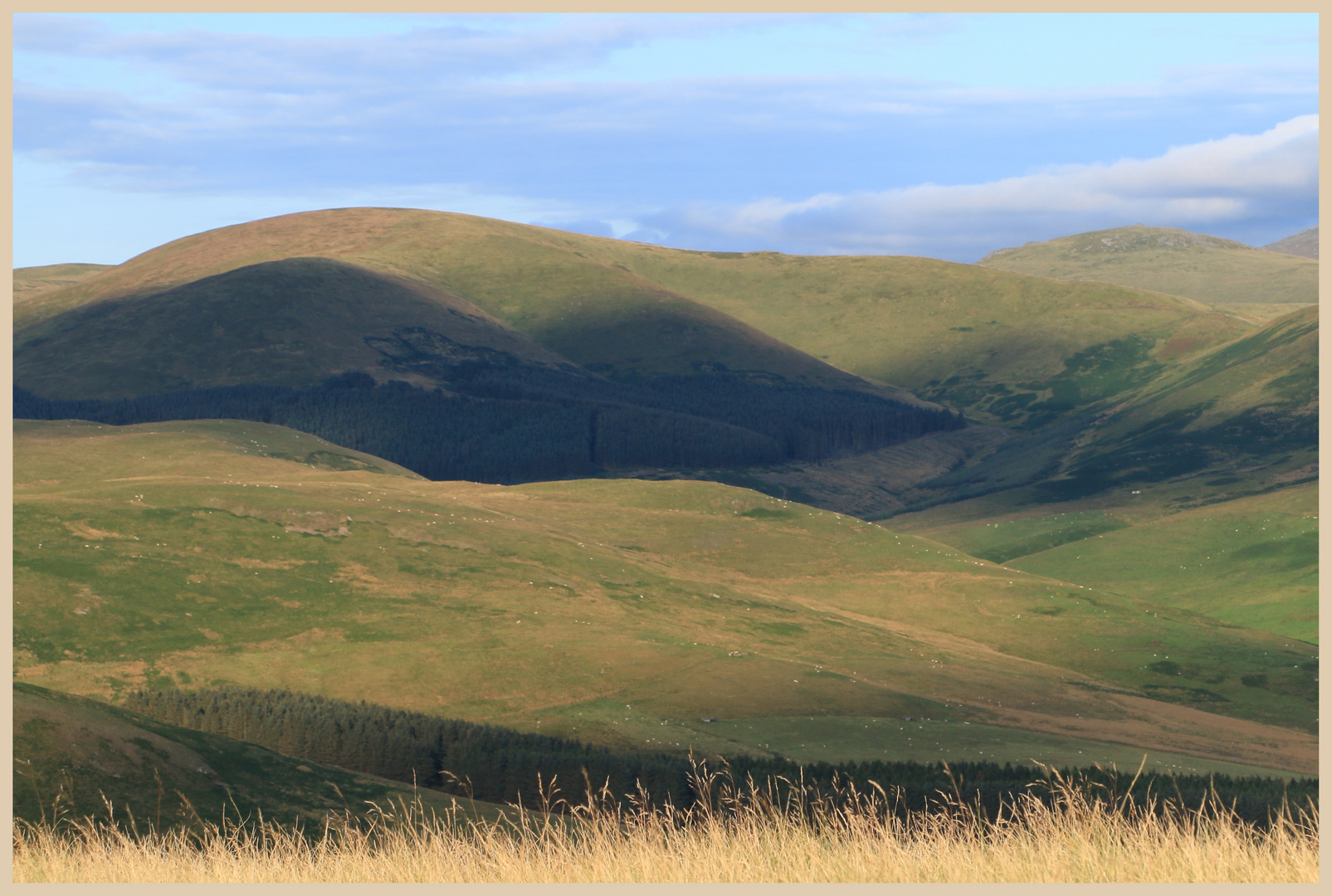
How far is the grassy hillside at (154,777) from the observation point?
73.7 ft

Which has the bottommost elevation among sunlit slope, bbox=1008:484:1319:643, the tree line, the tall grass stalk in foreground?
sunlit slope, bbox=1008:484:1319:643

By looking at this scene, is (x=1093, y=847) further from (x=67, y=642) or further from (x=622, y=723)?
(x=67, y=642)

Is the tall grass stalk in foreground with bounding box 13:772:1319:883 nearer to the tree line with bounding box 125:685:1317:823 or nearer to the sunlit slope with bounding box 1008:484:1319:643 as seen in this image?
the tree line with bounding box 125:685:1317:823

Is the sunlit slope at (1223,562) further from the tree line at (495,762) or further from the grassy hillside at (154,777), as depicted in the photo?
the grassy hillside at (154,777)

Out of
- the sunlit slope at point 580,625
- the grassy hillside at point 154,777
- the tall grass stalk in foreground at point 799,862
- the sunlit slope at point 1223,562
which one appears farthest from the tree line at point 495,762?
the sunlit slope at point 1223,562

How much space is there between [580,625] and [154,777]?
44.6 m

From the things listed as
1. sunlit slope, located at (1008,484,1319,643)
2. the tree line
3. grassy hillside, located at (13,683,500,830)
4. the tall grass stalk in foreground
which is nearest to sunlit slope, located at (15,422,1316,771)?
the tree line

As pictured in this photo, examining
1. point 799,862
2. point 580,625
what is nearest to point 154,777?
point 799,862

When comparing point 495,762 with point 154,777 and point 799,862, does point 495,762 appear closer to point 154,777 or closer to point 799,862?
point 154,777

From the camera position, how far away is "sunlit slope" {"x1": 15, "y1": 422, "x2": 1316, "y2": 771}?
56688 mm

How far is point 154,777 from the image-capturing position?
24469 mm

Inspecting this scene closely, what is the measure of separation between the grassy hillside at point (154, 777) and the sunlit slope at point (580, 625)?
2346 centimetres

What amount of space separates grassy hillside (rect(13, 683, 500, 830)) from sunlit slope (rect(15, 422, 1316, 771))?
2346cm

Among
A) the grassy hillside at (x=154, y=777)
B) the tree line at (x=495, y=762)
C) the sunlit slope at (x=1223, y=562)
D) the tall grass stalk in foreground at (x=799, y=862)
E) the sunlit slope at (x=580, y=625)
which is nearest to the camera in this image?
the tall grass stalk in foreground at (x=799, y=862)
